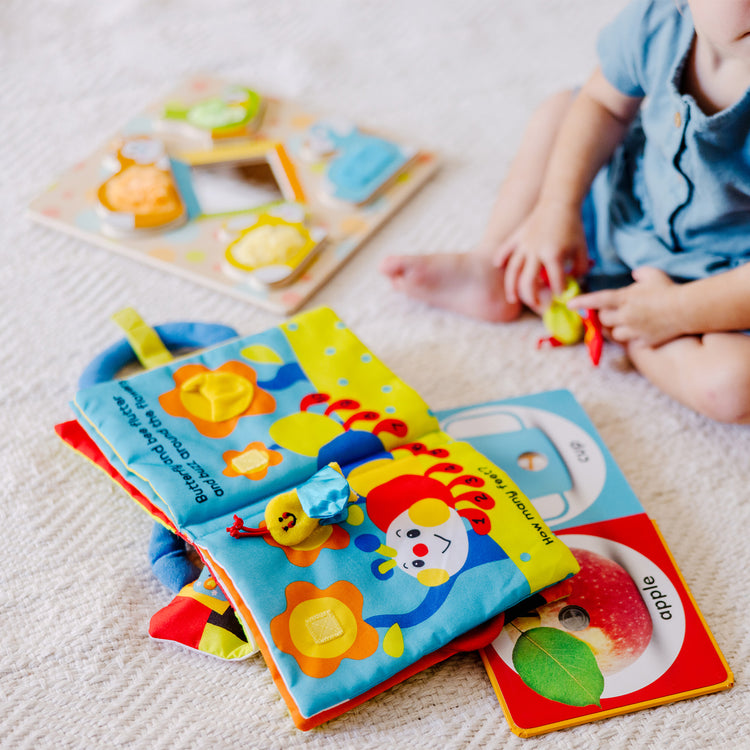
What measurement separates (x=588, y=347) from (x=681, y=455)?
14 centimetres

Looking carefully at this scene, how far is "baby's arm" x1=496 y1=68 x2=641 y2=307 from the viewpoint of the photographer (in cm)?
81

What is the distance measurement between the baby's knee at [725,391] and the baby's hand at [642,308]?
0.05 metres

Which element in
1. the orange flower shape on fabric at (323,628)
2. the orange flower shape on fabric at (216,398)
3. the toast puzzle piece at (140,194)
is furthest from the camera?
the toast puzzle piece at (140,194)

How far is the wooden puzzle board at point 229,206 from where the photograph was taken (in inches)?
34.5

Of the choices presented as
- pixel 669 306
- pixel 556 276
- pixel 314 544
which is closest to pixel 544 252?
pixel 556 276

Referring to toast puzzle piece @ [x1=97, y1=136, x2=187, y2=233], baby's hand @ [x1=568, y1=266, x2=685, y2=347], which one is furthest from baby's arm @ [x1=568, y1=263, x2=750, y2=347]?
toast puzzle piece @ [x1=97, y1=136, x2=187, y2=233]

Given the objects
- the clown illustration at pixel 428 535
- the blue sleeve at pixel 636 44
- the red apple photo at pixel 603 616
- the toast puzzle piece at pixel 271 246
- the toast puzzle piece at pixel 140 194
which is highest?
the blue sleeve at pixel 636 44

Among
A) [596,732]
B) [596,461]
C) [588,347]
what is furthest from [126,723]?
[588,347]

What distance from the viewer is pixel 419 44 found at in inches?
47.4

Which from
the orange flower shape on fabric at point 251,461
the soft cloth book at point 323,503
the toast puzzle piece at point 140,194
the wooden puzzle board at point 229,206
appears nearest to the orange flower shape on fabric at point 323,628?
the soft cloth book at point 323,503

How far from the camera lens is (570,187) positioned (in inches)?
32.0

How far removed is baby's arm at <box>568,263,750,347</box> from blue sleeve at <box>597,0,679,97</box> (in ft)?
0.57

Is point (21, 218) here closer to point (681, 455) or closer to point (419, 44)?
point (419, 44)

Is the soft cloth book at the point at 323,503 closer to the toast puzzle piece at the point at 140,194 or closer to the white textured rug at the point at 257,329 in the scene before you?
the white textured rug at the point at 257,329
